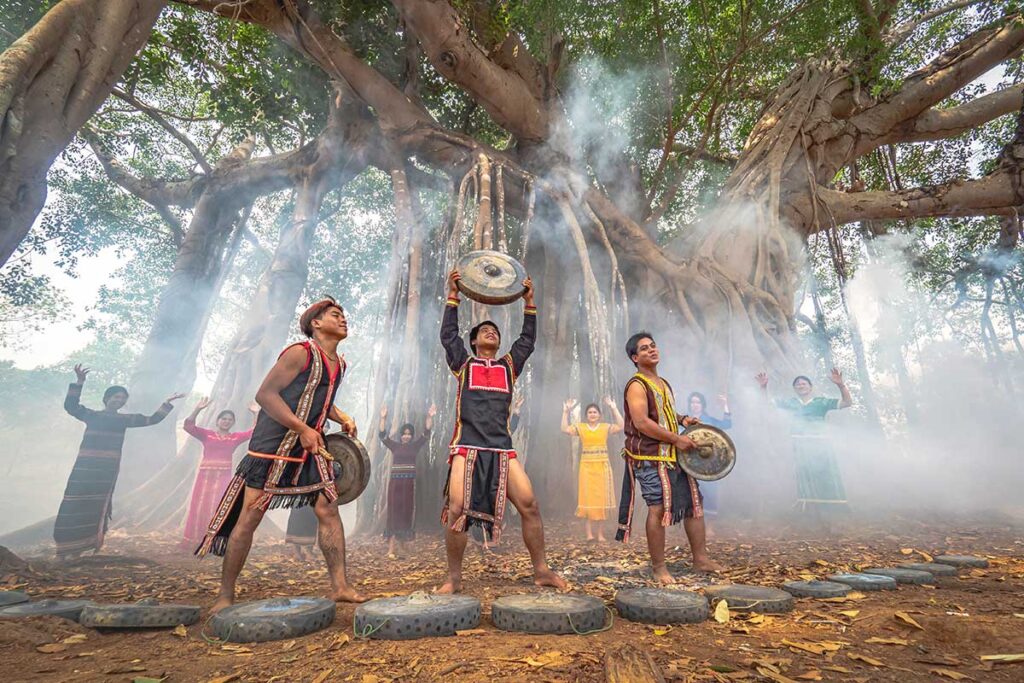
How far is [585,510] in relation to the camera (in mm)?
5922

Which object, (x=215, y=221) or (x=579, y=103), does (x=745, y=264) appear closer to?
(x=579, y=103)

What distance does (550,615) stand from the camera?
2.27 m

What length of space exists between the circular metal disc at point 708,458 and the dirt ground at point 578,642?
686 millimetres

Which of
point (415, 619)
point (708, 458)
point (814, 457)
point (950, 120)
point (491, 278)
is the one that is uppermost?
point (950, 120)

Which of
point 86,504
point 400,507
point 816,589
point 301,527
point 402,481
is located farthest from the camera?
point 402,481

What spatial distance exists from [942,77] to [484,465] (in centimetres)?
1090

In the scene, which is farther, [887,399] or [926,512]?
[887,399]

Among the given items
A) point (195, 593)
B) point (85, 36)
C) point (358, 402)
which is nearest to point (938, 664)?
point (195, 593)

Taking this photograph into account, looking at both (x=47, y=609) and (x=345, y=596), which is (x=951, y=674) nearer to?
(x=345, y=596)

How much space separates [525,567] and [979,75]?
11.5 m

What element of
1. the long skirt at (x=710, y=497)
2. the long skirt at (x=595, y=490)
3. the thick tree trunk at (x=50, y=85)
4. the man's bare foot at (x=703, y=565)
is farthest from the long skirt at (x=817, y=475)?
the thick tree trunk at (x=50, y=85)

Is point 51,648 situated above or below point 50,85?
below

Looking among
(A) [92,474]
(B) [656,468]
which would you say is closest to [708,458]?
(B) [656,468]

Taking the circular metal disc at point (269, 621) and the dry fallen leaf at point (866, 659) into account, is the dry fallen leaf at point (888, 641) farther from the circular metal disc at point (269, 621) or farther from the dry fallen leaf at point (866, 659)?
the circular metal disc at point (269, 621)
